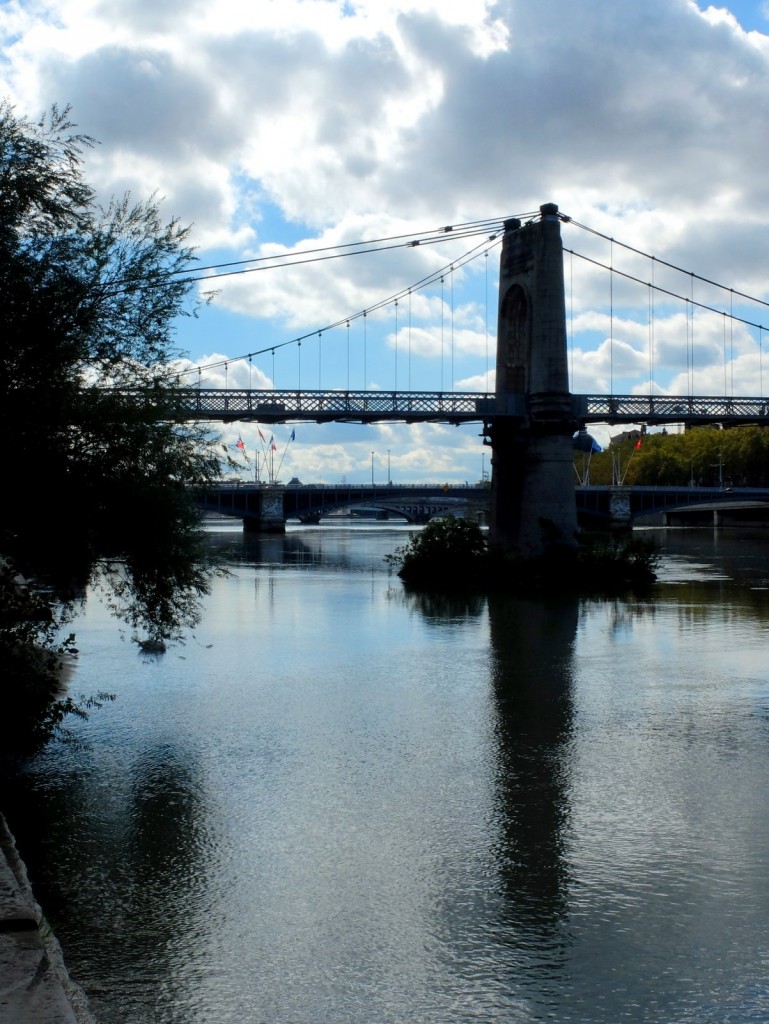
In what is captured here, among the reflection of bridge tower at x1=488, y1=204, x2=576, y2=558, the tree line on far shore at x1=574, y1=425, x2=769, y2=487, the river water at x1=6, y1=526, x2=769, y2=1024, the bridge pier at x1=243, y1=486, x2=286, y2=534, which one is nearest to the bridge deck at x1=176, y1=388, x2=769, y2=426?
the reflection of bridge tower at x1=488, y1=204, x2=576, y2=558

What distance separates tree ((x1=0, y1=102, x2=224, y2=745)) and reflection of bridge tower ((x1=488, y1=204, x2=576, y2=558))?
24.4m

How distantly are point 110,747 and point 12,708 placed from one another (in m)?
1.34

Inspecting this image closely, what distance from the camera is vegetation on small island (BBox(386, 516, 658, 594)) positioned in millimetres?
38531

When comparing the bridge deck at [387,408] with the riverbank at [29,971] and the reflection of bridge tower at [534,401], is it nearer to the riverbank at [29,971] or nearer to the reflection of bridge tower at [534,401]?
the reflection of bridge tower at [534,401]

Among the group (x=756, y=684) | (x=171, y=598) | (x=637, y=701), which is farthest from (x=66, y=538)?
(x=756, y=684)

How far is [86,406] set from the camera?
45.2 feet

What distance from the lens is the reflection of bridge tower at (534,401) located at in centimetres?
3831

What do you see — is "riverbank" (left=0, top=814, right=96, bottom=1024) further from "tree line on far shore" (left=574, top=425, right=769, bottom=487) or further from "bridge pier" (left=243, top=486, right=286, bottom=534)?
"tree line on far shore" (left=574, top=425, right=769, bottom=487)

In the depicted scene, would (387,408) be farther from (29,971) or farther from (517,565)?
(29,971)

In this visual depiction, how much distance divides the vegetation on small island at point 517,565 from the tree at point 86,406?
23845mm

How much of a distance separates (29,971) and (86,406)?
28.2 ft

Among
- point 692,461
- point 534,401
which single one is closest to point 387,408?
point 534,401

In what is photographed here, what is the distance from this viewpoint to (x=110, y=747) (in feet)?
48.8

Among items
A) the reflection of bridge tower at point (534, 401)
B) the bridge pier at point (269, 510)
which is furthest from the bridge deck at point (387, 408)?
the bridge pier at point (269, 510)
